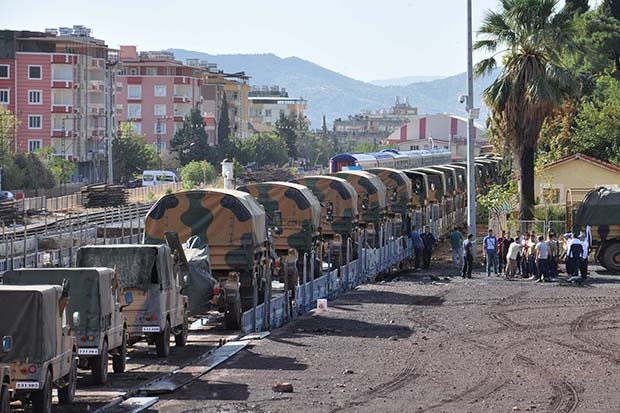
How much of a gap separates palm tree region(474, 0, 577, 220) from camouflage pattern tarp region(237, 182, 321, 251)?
15186mm

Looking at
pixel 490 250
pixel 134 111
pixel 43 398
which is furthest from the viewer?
pixel 134 111

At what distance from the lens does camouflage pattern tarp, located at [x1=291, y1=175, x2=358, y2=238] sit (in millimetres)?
40312

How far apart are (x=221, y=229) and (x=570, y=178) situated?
93.6 ft

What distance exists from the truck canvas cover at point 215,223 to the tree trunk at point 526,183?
21.7 metres

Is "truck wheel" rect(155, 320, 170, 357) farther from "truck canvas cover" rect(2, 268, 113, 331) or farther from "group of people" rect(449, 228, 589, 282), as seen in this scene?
"group of people" rect(449, 228, 589, 282)

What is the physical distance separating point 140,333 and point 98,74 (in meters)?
87.8

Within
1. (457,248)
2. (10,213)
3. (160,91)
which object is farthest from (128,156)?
(457,248)

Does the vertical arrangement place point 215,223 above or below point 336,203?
below

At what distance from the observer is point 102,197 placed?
7038 centimetres

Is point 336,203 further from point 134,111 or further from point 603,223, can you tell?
point 134,111

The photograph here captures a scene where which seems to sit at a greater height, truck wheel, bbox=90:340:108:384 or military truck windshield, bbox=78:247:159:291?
military truck windshield, bbox=78:247:159:291

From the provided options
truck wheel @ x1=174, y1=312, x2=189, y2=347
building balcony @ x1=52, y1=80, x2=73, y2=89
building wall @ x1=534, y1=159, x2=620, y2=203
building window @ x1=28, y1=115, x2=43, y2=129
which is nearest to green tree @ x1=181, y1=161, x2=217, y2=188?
building balcony @ x1=52, y1=80, x2=73, y2=89

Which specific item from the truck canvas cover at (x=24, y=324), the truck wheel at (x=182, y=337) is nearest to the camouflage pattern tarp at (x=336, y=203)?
the truck wheel at (x=182, y=337)

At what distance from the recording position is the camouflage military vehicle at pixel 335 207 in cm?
4022
